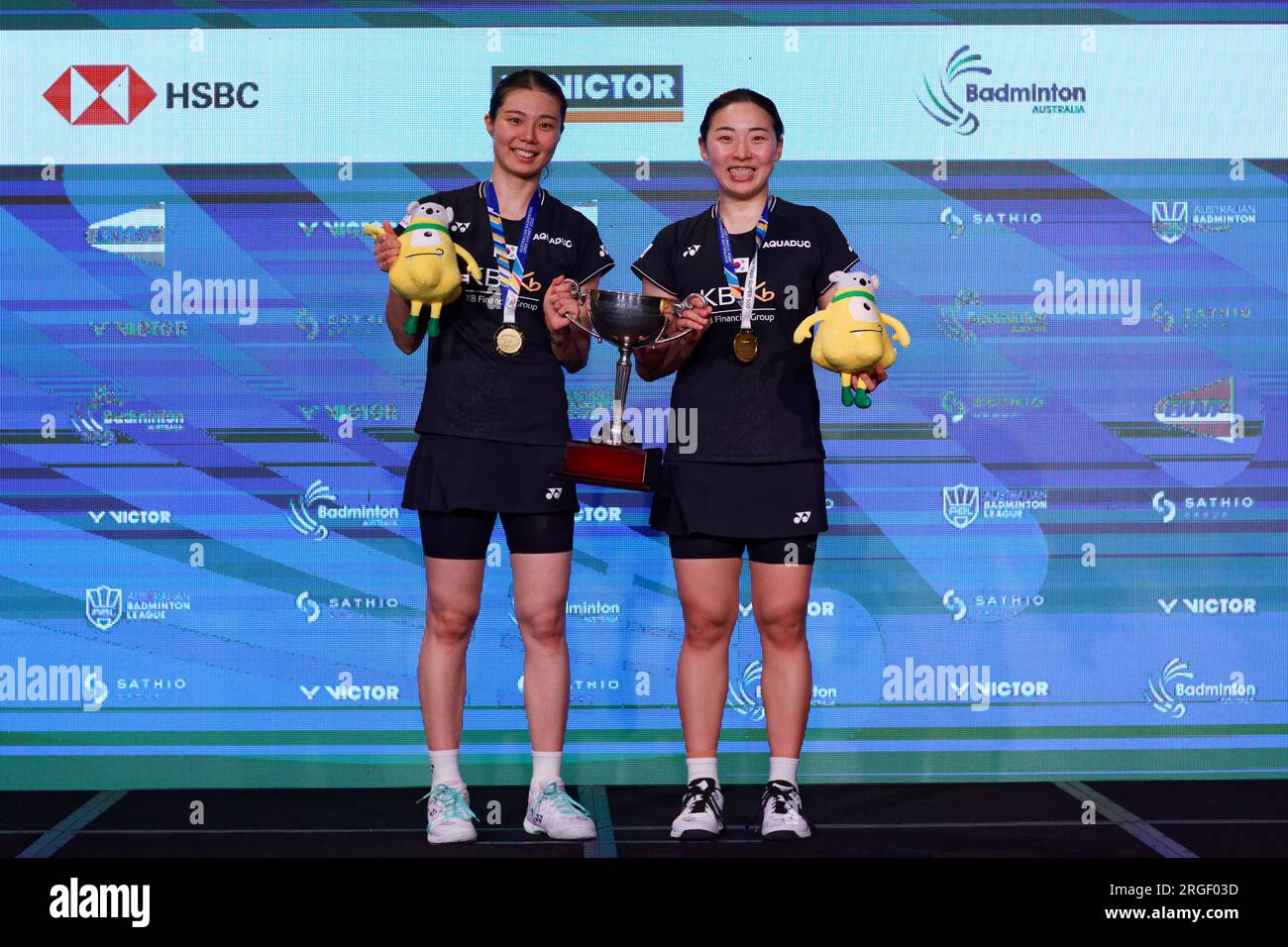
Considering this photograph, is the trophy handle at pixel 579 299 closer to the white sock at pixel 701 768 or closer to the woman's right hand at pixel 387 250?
the woman's right hand at pixel 387 250

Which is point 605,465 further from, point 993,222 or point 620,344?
point 993,222

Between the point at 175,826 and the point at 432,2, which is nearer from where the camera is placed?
the point at 175,826

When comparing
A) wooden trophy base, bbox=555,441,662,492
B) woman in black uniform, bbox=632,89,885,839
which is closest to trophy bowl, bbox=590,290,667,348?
woman in black uniform, bbox=632,89,885,839

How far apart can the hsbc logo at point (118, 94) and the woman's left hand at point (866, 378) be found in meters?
1.99

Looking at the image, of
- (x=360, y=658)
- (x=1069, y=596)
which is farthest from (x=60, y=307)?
(x=1069, y=596)

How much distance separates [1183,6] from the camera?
4.38 m

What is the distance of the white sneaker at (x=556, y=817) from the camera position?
3.48 metres

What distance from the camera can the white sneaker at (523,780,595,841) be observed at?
11.4 ft

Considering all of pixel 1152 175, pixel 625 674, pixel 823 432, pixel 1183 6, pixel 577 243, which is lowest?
pixel 625 674

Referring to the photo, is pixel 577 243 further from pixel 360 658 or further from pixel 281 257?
pixel 360 658


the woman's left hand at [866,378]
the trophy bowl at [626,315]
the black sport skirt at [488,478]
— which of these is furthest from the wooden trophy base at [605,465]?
the woman's left hand at [866,378]

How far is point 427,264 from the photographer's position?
331 cm

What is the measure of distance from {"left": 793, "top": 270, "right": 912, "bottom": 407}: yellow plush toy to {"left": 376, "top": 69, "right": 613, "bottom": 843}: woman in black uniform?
55 centimetres

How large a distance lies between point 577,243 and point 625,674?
1347 mm
